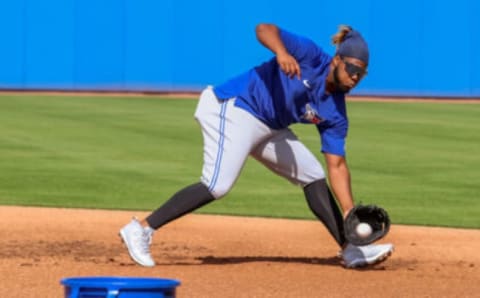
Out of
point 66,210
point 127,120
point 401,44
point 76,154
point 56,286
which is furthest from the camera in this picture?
point 401,44

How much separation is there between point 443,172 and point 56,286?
26.1 ft

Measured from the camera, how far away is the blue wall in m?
27.2

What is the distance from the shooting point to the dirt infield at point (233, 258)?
6762 mm

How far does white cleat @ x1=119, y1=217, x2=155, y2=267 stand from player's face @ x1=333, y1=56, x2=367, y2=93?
1.48 meters

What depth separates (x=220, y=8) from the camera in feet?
91.0

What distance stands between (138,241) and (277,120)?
43.5 inches

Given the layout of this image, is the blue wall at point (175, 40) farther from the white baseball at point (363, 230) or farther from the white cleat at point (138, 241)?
the white cleat at point (138, 241)

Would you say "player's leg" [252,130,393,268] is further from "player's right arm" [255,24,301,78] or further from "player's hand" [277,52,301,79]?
"player's hand" [277,52,301,79]

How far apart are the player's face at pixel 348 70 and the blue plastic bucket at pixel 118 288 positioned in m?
3.05

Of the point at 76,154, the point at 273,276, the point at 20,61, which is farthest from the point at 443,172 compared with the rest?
the point at 20,61

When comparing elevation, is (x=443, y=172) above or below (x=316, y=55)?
below

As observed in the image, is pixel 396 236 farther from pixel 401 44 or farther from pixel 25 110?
pixel 401 44

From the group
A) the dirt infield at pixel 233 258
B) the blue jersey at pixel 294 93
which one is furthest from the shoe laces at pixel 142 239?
the blue jersey at pixel 294 93

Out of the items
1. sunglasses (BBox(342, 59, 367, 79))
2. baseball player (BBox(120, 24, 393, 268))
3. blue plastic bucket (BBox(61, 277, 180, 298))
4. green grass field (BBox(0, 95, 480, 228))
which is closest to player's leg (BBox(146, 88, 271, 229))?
baseball player (BBox(120, 24, 393, 268))
